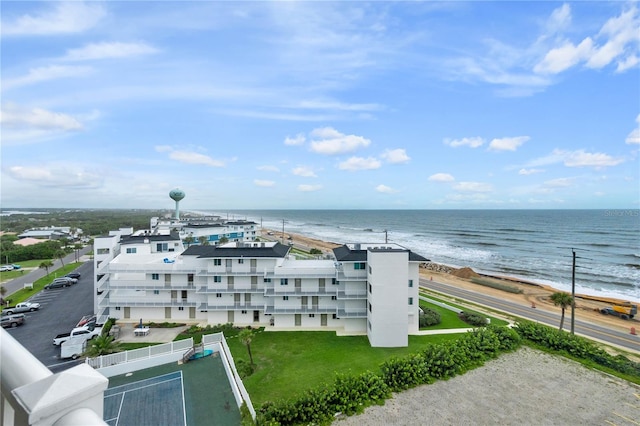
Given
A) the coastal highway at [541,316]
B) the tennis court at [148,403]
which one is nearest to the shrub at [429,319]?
the coastal highway at [541,316]

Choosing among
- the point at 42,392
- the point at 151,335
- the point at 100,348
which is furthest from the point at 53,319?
the point at 42,392

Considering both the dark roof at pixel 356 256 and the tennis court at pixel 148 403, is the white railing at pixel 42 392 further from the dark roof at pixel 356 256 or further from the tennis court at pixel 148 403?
the dark roof at pixel 356 256

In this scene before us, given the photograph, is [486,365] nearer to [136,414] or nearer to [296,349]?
[296,349]

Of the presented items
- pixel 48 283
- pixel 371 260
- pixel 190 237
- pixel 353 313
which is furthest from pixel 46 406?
pixel 190 237

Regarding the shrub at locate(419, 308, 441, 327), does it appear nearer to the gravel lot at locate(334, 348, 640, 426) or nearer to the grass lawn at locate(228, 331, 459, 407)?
the grass lawn at locate(228, 331, 459, 407)

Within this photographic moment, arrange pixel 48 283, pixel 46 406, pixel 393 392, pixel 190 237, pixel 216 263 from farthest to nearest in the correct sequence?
pixel 190 237 → pixel 48 283 → pixel 216 263 → pixel 393 392 → pixel 46 406

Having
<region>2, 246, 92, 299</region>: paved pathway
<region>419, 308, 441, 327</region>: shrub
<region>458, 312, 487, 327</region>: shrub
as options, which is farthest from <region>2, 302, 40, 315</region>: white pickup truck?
<region>458, 312, 487, 327</region>: shrub
